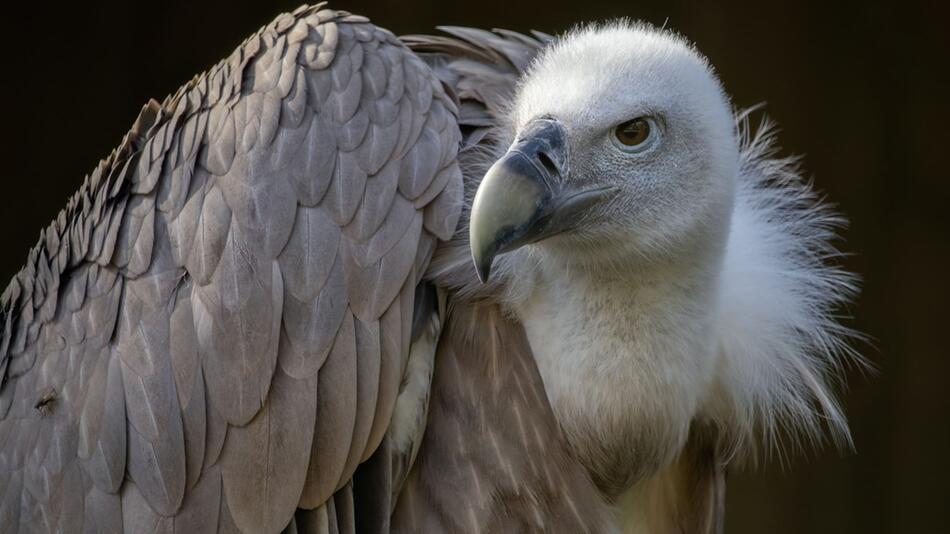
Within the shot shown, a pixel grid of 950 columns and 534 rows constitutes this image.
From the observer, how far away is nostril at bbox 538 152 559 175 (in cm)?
310

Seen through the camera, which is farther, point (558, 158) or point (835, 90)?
point (835, 90)

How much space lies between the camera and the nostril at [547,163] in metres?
3.10

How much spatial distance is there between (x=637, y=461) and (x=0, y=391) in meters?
1.58

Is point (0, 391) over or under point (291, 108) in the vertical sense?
under

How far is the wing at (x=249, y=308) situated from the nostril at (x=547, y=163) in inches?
12.7

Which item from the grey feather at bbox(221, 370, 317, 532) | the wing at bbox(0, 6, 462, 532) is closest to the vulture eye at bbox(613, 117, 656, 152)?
the wing at bbox(0, 6, 462, 532)

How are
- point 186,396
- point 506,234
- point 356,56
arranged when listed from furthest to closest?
point 356,56 → point 186,396 → point 506,234

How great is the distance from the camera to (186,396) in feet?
10.6

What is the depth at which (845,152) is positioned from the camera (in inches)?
279

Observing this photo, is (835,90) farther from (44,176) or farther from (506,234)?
(506,234)

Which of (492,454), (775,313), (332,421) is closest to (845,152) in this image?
(775,313)

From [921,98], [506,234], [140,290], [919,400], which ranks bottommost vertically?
[919,400]

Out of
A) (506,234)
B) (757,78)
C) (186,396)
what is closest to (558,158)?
(506,234)

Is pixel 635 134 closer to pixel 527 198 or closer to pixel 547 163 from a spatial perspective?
pixel 547 163
